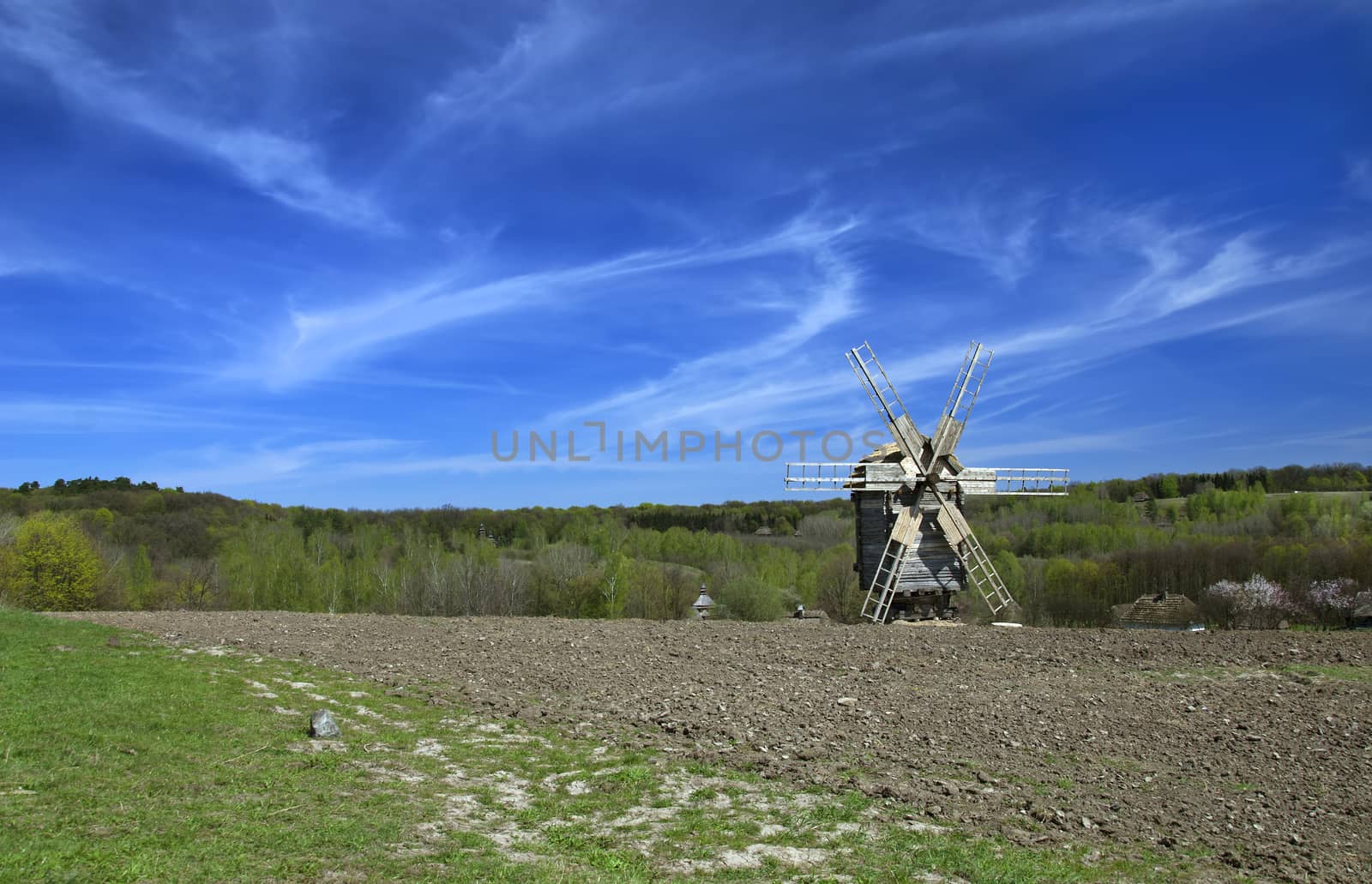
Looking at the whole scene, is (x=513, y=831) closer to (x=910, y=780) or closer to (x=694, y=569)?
(x=910, y=780)

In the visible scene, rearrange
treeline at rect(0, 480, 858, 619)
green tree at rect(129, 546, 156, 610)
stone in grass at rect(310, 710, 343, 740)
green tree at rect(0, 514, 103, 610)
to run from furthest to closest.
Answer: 1. green tree at rect(129, 546, 156, 610)
2. treeline at rect(0, 480, 858, 619)
3. green tree at rect(0, 514, 103, 610)
4. stone in grass at rect(310, 710, 343, 740)

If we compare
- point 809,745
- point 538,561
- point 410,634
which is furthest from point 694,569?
point 809,745

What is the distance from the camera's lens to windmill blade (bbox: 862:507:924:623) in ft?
72.6

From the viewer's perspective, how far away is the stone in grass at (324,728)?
950 cm

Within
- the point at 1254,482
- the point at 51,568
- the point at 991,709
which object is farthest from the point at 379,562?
the point at 1254,482

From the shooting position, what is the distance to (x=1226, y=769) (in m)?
8.31

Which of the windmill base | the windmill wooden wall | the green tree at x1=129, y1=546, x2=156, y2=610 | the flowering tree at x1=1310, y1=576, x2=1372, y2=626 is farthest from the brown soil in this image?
→ the green tree at x1=129, y1=546, x2=156, y2=610

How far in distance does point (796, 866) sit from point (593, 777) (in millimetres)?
2659

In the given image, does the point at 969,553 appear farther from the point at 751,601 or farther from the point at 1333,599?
the point at 751,601

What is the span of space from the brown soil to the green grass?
2.29ft

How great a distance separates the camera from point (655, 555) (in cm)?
6656

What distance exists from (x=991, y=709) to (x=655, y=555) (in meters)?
56.5

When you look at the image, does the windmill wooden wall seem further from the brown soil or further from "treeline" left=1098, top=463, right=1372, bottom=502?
"treeline" left=1098, top=463, right=1372, bottom=502

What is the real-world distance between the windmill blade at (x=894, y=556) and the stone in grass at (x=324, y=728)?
1493 cm
